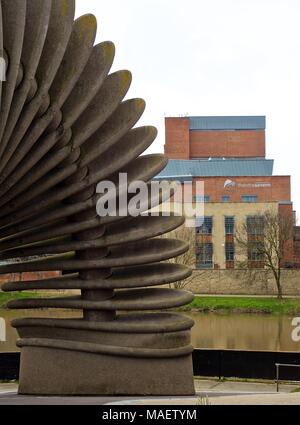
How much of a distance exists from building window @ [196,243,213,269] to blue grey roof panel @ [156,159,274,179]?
10807mm

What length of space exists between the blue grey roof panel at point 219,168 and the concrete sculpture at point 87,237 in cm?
5573

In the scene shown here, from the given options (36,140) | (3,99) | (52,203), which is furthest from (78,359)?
(3,99)

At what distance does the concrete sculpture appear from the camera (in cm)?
1246

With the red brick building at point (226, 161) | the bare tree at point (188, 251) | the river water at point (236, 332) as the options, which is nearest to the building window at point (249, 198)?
the red brick building at point (226, 161)

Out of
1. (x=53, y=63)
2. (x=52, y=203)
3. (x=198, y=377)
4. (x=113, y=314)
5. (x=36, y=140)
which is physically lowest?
(x=198, y=377)

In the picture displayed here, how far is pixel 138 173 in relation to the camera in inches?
545

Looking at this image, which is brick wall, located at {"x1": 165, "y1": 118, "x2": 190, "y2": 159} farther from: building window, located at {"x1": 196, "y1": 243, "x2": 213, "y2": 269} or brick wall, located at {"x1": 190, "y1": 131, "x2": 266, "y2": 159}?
building window, located at {"x1": 196, "y1": 243, "x2": 213, "y2": 269}

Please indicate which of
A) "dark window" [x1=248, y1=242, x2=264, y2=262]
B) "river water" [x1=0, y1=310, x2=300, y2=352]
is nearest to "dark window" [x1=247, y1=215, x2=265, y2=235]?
"dark window" [x1=248, y1=242, x2=264, y2=262]

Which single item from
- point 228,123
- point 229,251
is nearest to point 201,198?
point 229,251

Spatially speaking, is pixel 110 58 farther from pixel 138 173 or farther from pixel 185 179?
pixel 185 179

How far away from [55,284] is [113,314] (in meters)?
1.16

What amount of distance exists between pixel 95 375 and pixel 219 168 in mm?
58286

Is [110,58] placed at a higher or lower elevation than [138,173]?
higher

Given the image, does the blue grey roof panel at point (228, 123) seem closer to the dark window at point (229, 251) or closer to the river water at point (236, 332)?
the dark window at point (229, 251)
